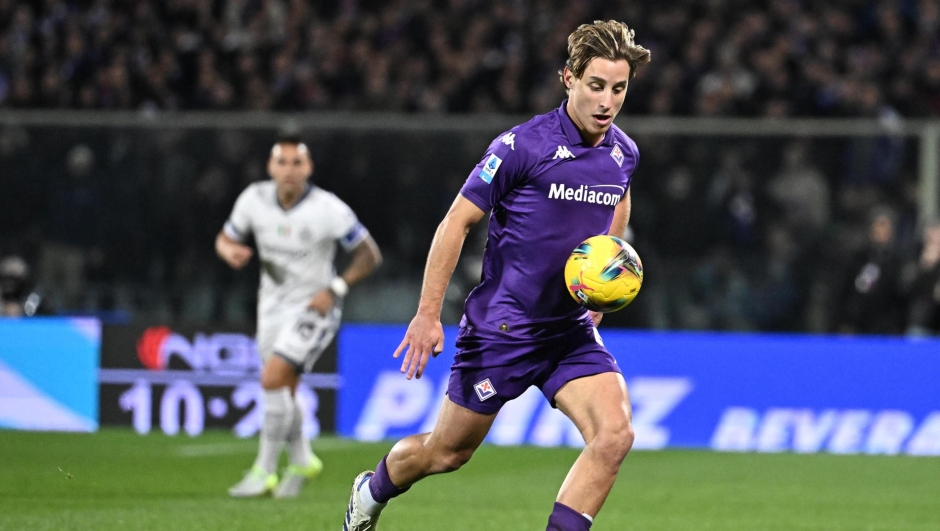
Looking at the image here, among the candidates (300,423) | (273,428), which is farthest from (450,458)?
(300,423)

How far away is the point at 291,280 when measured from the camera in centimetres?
978

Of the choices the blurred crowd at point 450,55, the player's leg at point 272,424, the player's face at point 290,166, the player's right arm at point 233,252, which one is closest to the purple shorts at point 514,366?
the player's leg at point 272,424

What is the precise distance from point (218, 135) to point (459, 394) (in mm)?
9341

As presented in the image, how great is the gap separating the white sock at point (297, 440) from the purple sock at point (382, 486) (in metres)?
3.45

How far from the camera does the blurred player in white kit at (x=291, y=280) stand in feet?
30.6

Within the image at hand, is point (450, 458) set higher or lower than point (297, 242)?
higher

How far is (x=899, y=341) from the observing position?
12336 millimetres

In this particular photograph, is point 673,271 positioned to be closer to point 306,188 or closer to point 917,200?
point 917,200

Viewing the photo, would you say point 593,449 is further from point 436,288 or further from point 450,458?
point 436,288

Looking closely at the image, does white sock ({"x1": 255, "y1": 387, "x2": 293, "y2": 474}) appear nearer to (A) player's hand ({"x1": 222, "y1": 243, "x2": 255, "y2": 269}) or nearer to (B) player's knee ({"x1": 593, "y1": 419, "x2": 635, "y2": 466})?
(A) player's hand ({"x1": 222, "y1": 243, "x2": 255, "y2": 269})

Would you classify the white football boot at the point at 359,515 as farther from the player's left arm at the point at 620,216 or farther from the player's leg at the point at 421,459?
the player's left arm at the point at 620,216

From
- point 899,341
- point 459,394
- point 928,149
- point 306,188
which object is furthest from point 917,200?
point 459,394

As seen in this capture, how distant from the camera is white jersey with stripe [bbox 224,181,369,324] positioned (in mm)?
9758

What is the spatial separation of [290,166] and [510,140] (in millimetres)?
4364
